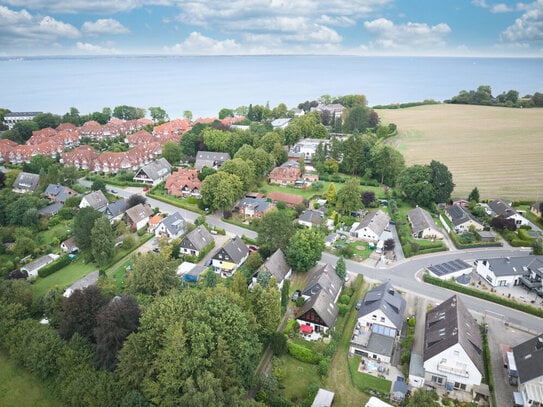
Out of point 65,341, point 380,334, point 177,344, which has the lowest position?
point 65,341

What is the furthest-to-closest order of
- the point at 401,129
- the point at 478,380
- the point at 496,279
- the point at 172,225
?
the point at 401,129 < the point at 172,225 < the point at 496,279 < the point at 478,380

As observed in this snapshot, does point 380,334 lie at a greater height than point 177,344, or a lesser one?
lesser

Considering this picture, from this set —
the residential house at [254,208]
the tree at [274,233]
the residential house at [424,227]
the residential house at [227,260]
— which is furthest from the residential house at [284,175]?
the residential house at [227,260]

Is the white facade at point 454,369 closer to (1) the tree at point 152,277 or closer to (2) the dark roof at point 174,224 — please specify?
(1) the tree at point 152,277

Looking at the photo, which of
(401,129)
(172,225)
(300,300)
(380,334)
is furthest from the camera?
(401,129)

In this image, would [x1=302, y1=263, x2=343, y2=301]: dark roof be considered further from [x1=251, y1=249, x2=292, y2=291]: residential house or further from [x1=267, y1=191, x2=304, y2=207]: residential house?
[x1=267, y1=191, x2=304, y2=207]: residential house

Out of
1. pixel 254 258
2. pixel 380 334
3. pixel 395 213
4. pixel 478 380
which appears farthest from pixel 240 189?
pixel 478 380

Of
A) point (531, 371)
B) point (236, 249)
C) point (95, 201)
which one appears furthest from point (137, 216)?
point (531, 371)

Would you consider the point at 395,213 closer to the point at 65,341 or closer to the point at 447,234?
Result: the point at 447,234
